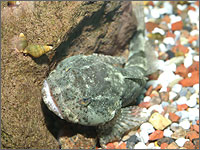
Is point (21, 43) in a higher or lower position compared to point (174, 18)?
higher

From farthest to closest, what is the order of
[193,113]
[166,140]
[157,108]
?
[157,108] < [193,113] < [166,140]

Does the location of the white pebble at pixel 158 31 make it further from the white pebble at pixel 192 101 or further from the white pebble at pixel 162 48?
the white pebble at pixel 192 101

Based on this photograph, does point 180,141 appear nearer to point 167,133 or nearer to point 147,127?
point 167,133

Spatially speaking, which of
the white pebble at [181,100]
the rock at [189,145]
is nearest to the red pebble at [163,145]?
the rock at [189,145]

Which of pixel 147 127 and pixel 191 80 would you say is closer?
pixel 147 127

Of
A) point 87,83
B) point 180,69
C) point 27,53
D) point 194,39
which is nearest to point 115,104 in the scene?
point 87,83

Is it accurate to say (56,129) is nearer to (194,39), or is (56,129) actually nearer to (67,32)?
(67,32)

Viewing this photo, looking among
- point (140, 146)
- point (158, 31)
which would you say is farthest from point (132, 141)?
point (158, 31)
